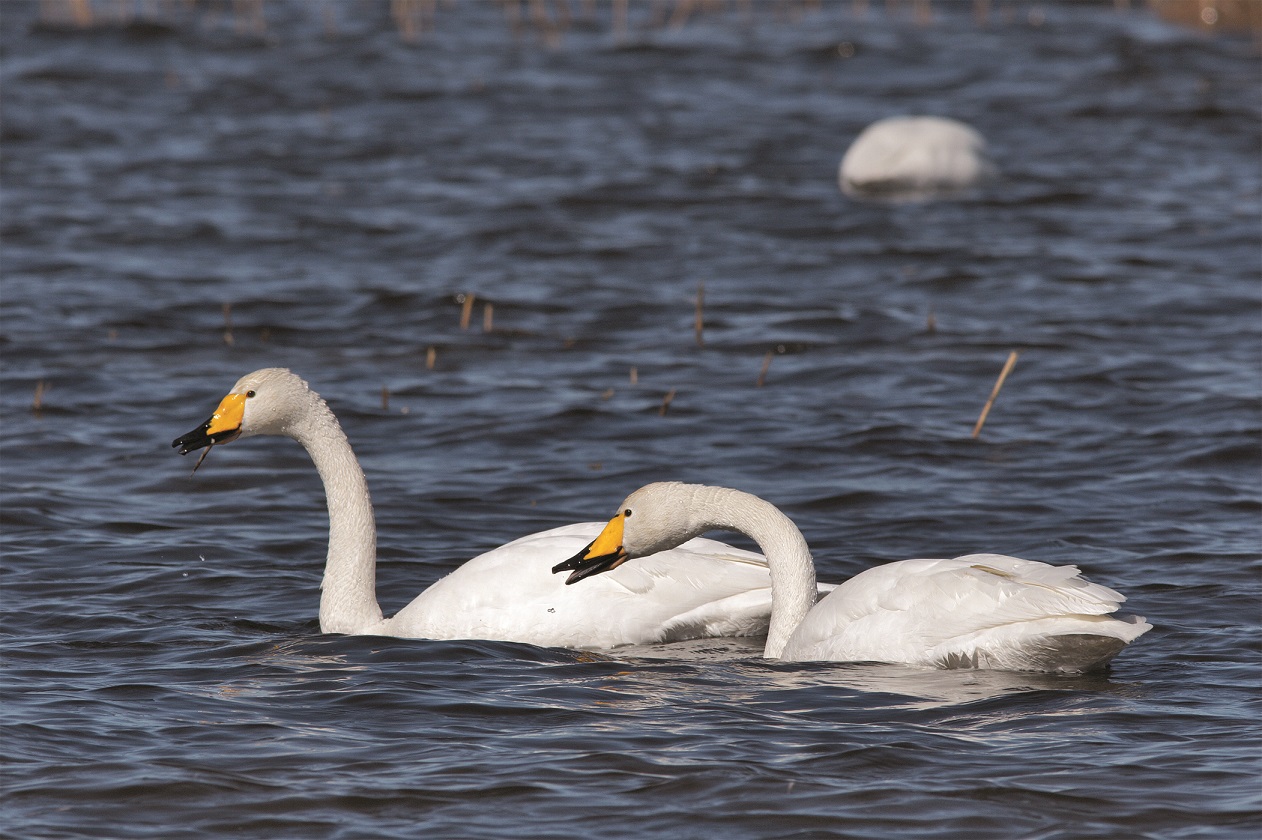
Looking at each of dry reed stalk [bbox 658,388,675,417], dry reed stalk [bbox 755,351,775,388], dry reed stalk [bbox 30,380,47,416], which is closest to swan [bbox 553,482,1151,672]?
dry reed stalk [bbox 658,388,675,417]

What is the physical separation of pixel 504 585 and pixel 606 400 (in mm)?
4454

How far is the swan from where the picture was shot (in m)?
6.83

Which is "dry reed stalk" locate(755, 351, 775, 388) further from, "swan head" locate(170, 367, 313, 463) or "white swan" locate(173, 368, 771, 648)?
"swan head" locate(170, 367, 313, 463)

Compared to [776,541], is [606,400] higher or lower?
lower

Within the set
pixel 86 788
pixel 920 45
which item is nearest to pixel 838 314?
pixel 86 788

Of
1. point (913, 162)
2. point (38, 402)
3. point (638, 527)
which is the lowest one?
point (38, 402)

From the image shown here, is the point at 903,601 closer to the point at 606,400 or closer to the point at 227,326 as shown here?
the point at 606,400

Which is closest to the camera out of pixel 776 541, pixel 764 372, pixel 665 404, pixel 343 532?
pixel 776 541

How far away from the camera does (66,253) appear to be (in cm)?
1623

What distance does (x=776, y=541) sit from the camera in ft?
24.1

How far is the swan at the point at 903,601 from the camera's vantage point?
6.83 m

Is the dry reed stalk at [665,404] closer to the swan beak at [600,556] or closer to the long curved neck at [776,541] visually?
the long curved neck at [776,541]

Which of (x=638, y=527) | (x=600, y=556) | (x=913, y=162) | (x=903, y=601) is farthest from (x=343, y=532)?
(x=913, y=162)

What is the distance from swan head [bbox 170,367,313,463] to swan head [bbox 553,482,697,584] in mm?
1464
